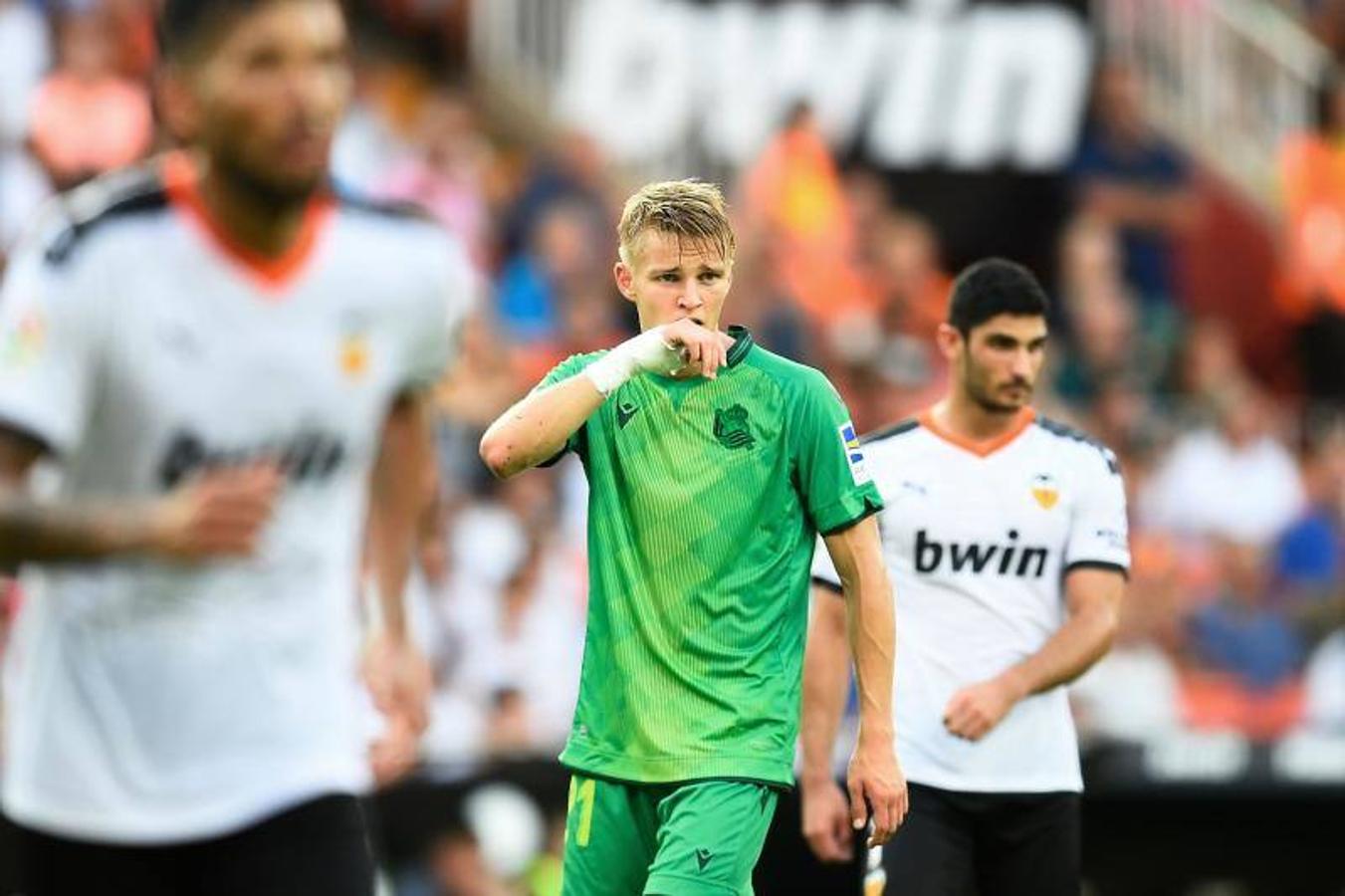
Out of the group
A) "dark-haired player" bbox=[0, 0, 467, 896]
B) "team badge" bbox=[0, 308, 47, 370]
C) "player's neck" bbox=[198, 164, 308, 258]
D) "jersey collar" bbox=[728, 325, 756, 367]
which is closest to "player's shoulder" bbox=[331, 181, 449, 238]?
"dark-haired player" bbox=[0, 0, 467, 896]

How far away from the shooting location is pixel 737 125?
20469 millimetres

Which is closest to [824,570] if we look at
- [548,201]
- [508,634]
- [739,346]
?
[739,346]

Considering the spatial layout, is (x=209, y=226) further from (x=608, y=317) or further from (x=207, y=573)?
(x=608, y=317)

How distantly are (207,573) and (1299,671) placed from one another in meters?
11.3

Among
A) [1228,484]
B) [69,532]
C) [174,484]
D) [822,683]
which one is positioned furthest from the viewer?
Result: [1228,484]

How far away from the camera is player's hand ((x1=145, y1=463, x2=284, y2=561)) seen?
175 inches

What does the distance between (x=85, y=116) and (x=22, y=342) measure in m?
11.9

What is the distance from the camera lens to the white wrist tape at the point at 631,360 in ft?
21.5

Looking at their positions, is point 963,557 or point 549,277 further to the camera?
point 549,277

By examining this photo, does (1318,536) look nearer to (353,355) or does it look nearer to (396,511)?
(396,511)

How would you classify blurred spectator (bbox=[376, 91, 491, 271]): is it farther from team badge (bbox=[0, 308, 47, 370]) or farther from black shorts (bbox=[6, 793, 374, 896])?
team badge (bbox=[0, 308, 47, 370])

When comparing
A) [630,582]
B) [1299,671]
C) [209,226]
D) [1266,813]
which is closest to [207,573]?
[209,226]

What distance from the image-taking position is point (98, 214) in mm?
5129

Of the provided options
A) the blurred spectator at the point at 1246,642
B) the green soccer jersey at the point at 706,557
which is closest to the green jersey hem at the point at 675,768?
the green soccer jersey at the point at 706,557
